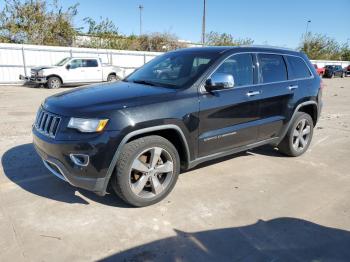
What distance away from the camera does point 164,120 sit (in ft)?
11.5

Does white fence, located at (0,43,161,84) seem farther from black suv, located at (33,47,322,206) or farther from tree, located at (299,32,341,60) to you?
tree, located at (299,32,341,60)

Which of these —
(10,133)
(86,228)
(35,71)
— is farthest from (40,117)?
(35,71)

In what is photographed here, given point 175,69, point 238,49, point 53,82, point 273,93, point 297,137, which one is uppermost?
point 238,49

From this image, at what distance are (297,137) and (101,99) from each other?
11.6ft

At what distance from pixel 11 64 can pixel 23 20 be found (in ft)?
25.5

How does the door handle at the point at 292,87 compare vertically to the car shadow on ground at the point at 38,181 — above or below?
Answer: above

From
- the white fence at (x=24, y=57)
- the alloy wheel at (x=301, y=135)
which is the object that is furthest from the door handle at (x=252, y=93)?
the white fence at (x=24, y=57)

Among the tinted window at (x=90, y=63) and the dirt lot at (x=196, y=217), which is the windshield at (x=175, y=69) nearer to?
the dirt lot at (x=196, y=217)

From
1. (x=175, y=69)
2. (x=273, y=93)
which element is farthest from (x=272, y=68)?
(x=175, y=69)

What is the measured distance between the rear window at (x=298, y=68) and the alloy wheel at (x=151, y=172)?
2.79m

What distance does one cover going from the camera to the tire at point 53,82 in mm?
16766

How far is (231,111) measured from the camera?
4195 millimetres

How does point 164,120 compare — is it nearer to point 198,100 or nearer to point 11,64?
point 198,100

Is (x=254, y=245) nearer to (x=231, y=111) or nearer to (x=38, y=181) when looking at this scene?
(x=231, y=111)
